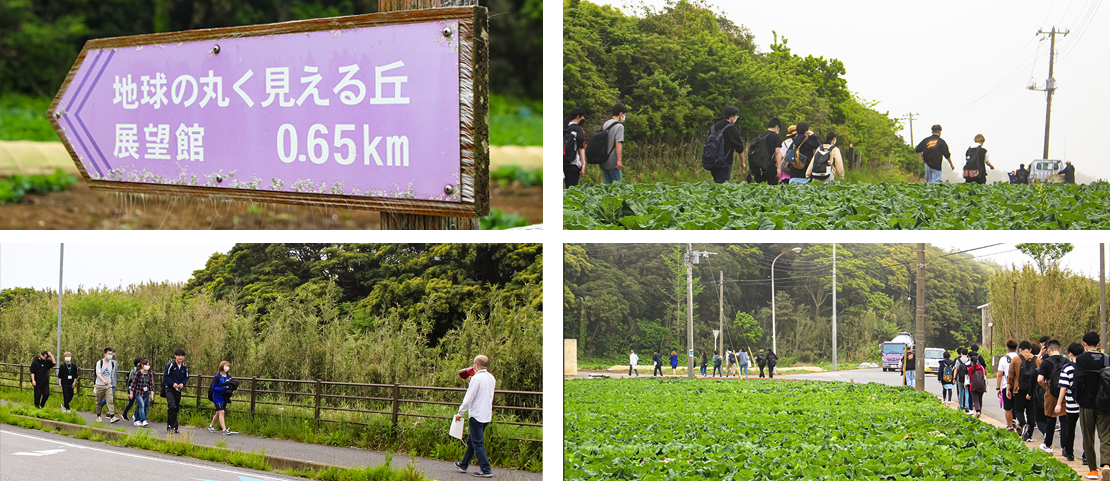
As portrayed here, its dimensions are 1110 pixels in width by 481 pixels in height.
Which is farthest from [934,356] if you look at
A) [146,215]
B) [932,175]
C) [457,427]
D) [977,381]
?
[146,215]

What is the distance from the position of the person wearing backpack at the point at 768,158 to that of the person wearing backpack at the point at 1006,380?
3477 millimetres

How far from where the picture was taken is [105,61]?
7.17 feet

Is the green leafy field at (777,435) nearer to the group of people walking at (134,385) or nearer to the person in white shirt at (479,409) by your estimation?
the person in white shirt at (479,409)

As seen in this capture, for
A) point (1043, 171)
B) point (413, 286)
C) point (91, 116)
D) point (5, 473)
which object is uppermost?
point (1043, 171)

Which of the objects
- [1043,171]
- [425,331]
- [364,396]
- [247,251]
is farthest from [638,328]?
[1043,171]

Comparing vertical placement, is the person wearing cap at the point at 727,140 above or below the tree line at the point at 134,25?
below

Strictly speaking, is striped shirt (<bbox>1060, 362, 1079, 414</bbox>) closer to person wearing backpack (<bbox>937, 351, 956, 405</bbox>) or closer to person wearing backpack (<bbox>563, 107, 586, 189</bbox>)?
person wearing backpack (<bbox>937, 351, 956, 405</bbox>)

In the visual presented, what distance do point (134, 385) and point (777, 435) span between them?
4.53 m

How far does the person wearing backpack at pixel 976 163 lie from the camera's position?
888cm

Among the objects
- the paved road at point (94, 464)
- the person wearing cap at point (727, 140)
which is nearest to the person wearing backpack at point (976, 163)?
the person wearing cap at point (727, 140)

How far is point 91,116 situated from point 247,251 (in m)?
2.90

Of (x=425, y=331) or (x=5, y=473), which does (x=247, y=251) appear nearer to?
(x=425, y=331)

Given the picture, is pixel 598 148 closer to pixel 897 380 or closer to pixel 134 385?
pixel 897 380

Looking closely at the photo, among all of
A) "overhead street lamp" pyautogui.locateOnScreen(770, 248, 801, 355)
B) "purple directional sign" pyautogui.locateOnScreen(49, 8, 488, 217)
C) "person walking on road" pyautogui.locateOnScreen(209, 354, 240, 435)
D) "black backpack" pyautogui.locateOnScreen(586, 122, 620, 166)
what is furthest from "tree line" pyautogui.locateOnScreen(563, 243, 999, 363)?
"person walking on road" pyautogui.locateOnScreen(209, 354, 240, 435)
